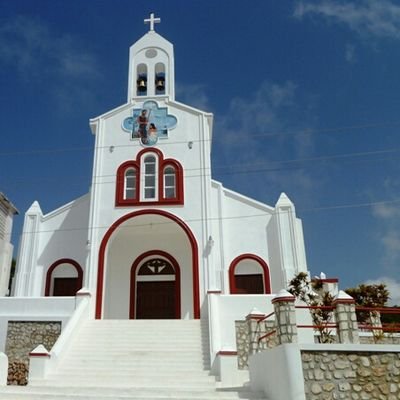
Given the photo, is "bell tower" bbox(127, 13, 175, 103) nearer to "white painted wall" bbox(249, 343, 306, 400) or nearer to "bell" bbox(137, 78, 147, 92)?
"bell" bbox(137, 78, 147, 92)

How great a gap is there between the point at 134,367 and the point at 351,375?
5.75m

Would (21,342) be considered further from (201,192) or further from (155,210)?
(201,192)

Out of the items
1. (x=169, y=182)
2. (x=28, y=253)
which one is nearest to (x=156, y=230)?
(x=169, y=182)

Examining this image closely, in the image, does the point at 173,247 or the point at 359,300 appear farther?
the point at 173,247

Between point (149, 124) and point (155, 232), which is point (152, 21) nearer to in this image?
point (149, 124)

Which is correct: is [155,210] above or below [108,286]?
above

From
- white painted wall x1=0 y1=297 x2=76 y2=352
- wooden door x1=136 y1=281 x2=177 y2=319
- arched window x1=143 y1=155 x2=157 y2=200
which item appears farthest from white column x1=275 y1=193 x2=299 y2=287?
white painted wall x1=0 y1=297 x2=76 y2=352

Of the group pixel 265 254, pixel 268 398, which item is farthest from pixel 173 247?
pixel 268 398

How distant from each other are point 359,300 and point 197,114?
1024 centimetres

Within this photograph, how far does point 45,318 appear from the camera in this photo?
14.0 m

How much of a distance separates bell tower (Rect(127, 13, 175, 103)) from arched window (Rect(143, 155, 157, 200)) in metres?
3.22

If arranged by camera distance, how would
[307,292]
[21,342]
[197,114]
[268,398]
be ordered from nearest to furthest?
[268,398]
[21,342]
[307,292]
[197,114]

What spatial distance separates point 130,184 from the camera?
59.9ft

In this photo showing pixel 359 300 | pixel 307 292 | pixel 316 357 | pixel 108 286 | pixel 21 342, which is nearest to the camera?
pixel 316 357
